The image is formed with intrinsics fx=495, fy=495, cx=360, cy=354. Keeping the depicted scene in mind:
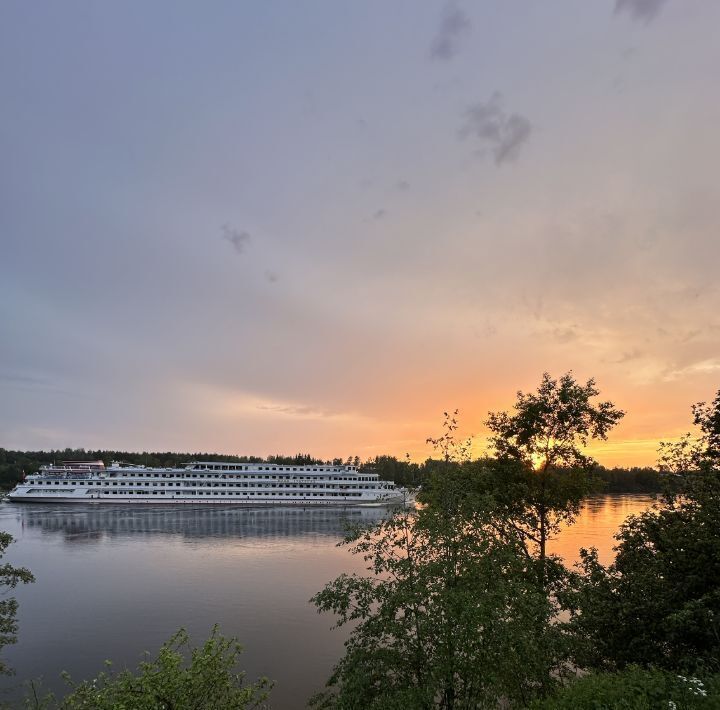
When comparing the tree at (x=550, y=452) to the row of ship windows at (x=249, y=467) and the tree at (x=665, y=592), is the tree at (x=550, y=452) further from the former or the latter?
the row of ship windows at (x=249, y=467)

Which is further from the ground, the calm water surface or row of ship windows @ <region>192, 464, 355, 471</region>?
row of ship windows @ <region>192, 464, 355, 471</region>

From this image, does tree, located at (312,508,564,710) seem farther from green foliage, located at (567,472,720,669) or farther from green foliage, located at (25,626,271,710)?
green foliage, located at (25,626,271,710)

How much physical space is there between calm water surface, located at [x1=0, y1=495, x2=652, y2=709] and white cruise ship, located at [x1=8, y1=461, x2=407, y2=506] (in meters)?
24.6

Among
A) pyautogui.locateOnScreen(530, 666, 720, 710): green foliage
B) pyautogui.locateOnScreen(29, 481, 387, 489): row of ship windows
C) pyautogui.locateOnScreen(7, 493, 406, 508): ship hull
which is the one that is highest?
pyautogui.locateOnScreen(530, 666, 720, 710): green foliage

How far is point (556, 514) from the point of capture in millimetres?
20656

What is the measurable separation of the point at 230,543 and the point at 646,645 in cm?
6046

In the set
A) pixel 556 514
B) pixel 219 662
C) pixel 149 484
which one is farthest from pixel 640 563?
pixel 149 484

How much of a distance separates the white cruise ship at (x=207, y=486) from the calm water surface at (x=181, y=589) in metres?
24.6

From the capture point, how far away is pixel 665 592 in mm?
13500

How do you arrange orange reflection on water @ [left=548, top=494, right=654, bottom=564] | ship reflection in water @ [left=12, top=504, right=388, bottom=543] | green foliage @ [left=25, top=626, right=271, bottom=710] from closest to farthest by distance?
green foliage @ [left=25, top=626, right=271, bottom=710] < orange reflection on water @ [left=548, top=494, right=654, bottom=564] < ship reflection in water @ [left=12, top=504, right=388, bottom=543]

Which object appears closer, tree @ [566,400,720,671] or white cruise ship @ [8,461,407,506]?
tree @ [566,400,720,671]

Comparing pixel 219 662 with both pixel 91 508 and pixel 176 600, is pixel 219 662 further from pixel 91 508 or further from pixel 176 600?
pixel 91 508

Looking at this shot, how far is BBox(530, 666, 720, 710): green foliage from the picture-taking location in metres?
8.55

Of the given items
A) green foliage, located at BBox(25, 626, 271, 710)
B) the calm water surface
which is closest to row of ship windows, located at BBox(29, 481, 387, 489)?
the calm water surface
